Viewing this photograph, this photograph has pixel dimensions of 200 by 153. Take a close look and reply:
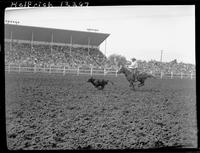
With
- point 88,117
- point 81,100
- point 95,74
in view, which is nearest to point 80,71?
point 95,74

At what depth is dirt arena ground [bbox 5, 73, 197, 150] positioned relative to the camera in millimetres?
1939

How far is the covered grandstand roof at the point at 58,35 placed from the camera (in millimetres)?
1957

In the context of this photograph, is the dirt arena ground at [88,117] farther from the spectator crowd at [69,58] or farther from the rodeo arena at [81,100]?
the spectator crowd at [69,58]

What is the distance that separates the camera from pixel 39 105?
1.99 m

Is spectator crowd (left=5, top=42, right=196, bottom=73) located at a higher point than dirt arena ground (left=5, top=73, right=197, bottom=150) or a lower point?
higher

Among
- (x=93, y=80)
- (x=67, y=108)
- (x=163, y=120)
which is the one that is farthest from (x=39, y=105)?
(x=163, y=120)

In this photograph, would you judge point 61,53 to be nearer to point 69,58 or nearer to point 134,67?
point 69,58

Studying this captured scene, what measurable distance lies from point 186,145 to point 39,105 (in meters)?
1.21

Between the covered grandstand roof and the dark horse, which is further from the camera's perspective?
the dark horse

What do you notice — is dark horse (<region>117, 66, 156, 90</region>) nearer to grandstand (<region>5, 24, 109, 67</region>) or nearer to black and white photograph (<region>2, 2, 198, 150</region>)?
black and white photograph (<region>2, 2, 198, 150</region>)

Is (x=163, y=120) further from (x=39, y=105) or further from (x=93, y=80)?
(x=39, y=105)

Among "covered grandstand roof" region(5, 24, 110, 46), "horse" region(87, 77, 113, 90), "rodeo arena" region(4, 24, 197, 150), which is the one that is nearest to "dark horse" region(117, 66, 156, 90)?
"rodeo arena" region(4, 24, 197, 150)

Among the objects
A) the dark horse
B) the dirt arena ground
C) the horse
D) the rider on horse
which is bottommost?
the dirt arena ground

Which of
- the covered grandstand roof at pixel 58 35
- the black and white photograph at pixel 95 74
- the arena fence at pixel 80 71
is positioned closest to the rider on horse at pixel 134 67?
the black and white photograph at pixel 95 74
